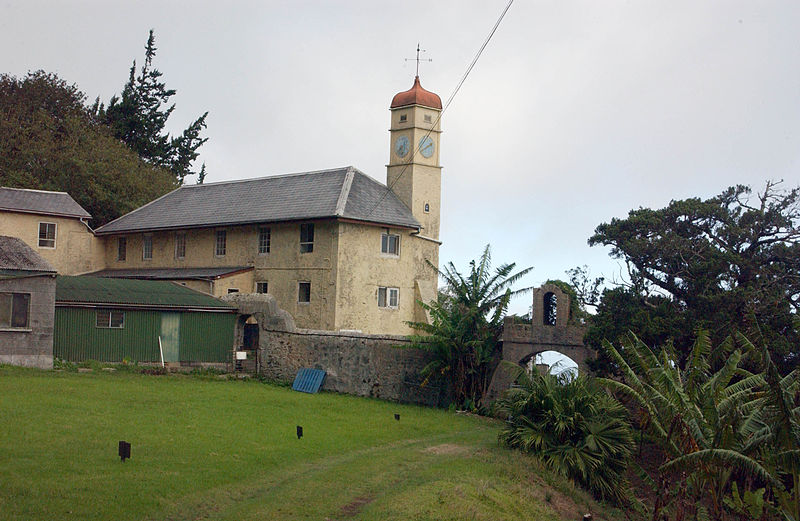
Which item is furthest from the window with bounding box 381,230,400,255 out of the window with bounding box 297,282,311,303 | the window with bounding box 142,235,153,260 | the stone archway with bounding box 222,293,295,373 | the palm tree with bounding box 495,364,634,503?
the palm tree with bounding box 495,364,634,503

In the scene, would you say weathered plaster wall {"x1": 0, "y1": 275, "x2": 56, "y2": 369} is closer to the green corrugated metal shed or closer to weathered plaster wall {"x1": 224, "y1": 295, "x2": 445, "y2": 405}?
the green corrugated metal shed

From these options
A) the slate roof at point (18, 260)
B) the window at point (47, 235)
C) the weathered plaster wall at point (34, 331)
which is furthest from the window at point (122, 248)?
the weathered plaster wall at point (34, 331)

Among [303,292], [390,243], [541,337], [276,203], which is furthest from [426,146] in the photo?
[541,337]

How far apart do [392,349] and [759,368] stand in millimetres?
11858

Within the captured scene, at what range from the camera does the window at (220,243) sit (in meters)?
41.3

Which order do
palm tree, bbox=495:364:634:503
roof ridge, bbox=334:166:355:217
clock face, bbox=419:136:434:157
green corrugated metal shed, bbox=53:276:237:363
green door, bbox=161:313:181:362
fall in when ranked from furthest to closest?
clock face, bbox=419:136:434:157 < roof ridge, bbox=334:166:355:217 < green door, bbox=161:313:181:362 < green corrugated metal shed, bbox=53:276:237:363 < palm tree, bbox=495:364:634:503

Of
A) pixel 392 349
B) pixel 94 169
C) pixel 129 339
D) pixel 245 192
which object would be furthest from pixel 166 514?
pixel 94 169

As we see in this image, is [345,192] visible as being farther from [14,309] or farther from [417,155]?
[14,309]

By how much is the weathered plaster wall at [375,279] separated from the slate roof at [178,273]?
5.22 meters

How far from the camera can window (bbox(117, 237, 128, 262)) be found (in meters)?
45.7

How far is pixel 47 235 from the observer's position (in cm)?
4353

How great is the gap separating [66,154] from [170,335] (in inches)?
1031

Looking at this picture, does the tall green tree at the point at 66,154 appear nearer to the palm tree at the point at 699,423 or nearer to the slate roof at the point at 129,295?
the slate roof at the point at 129,295

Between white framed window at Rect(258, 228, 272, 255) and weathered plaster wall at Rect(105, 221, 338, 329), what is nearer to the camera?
weathered plaster wall at Rect(105, 221, 338, 329)
